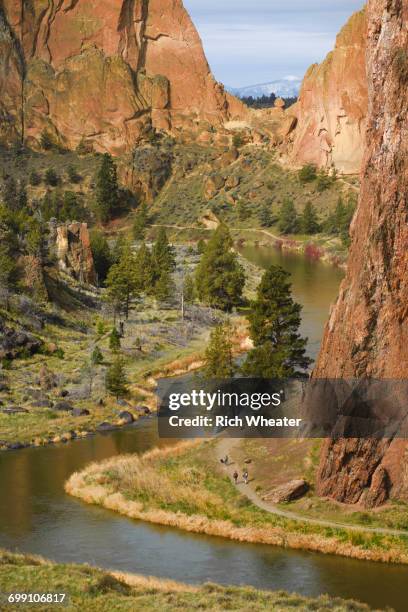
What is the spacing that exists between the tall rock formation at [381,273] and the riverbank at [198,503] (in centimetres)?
245

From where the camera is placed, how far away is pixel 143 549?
40.8 m

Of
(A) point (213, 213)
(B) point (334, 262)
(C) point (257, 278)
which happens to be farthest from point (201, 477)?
(A) point (213, 213)

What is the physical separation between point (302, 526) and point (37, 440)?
20091 millimetres

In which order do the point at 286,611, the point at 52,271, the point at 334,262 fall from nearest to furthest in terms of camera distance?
the point at 286,611, the point at 52,271, the point at 334,262

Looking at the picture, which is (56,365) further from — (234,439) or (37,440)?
(234,439)

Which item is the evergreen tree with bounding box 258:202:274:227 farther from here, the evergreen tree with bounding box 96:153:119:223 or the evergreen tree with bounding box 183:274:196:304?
A: the evergreen tree with bounding box 183:274:196:304

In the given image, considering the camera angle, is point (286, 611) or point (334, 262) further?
point (334, 262)

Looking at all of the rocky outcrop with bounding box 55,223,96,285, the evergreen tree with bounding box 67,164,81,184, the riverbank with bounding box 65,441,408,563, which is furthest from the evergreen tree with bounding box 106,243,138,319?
the evergreen tree with bounding box 67,164,81,184

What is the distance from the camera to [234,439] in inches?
1994

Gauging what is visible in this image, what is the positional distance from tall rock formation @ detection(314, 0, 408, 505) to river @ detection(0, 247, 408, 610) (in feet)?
12.6

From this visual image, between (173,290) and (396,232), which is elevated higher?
(396,232)

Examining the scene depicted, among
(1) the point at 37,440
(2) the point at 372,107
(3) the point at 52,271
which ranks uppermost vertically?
(2) the point at 372,107

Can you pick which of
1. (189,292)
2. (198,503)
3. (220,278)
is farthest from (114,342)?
(198,503)

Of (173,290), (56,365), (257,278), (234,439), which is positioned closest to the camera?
(234,439)
